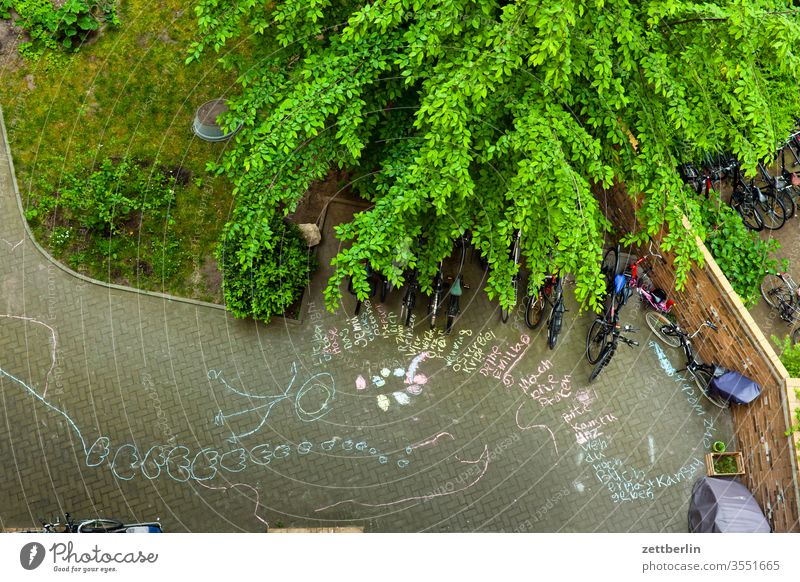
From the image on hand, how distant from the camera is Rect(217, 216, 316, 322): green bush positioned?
39.1ft

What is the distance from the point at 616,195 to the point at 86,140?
9773 millimetres

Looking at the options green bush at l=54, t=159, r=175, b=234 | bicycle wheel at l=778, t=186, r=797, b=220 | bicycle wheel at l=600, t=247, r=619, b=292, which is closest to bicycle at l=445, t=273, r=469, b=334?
bicycle wheel at l=600, t=247, r=619, b=292

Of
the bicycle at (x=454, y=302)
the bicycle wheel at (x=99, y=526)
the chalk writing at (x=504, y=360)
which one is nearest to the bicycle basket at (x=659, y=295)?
the chalk writing at (x=504, y=360)

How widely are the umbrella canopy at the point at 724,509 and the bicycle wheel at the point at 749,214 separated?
5.22 meters

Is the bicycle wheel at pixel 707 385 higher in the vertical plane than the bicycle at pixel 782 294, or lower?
lower

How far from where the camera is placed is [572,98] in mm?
9539

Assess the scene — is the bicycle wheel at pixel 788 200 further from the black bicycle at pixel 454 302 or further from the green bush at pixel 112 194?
the green bush at pixel 112 194

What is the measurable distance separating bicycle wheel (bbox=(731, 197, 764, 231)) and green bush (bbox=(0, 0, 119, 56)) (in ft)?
41.7

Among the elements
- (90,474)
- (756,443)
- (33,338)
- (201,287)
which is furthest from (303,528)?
(756,443)

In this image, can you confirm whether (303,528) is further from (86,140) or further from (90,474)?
(86,140)

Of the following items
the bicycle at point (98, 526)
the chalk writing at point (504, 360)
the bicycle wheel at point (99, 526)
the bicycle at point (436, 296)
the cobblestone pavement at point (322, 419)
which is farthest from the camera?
the chalk writing at point (504, 360)

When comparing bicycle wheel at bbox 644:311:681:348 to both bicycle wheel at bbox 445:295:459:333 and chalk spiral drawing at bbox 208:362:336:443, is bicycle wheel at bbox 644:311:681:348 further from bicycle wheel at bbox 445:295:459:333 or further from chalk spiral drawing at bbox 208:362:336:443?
chalk spiral drawing at bbox 208:362:336:443

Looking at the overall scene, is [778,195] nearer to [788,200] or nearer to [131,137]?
[788,200]

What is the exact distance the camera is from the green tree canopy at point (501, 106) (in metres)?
8.86
